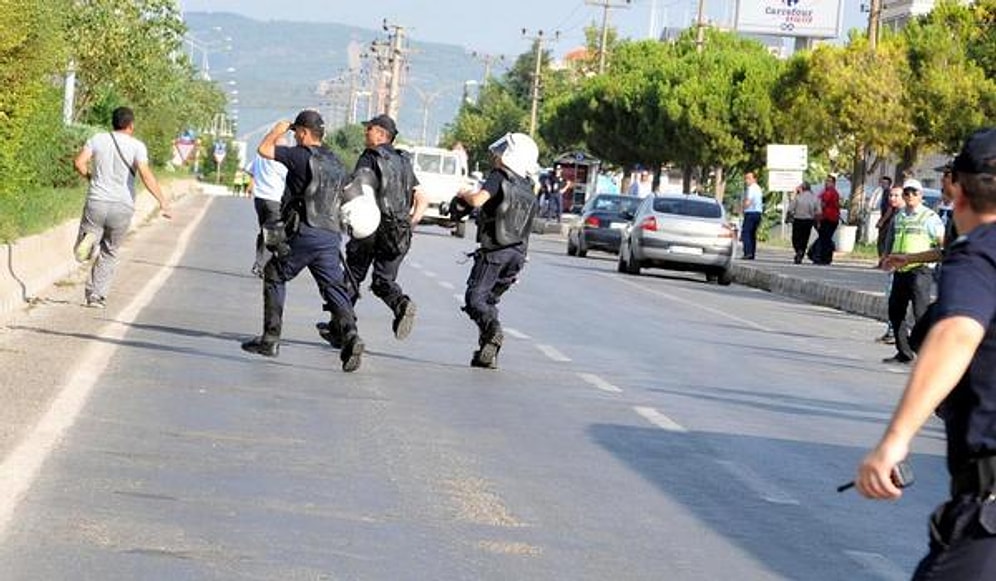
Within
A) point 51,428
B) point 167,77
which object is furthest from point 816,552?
point 167,77

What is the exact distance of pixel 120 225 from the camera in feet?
67.7

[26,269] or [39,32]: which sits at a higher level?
[39,32]

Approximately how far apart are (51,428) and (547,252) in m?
39.2

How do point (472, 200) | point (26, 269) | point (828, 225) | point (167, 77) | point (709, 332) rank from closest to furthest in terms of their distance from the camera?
point (472, 200)
point (26, 269)
point (709, 332)
point (828, 225)
point (167, 77)

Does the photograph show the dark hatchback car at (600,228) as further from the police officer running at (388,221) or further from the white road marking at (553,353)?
the police officer running at (388,221)

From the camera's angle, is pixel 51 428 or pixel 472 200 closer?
pixel 51 428

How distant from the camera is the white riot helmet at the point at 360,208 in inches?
653

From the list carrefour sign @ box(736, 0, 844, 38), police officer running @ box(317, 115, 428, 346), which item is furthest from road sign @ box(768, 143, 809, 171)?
carrefour sign @ box(736, 0, 844, 38)

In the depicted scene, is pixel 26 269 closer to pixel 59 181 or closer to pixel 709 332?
pixel 709 332

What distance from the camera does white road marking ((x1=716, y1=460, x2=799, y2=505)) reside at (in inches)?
446

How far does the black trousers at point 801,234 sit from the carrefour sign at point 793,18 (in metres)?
55.3

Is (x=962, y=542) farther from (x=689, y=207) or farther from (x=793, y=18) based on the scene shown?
(x=793, y=18)

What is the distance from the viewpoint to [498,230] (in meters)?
17.5

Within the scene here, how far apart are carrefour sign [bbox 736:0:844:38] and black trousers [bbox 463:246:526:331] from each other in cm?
8899
